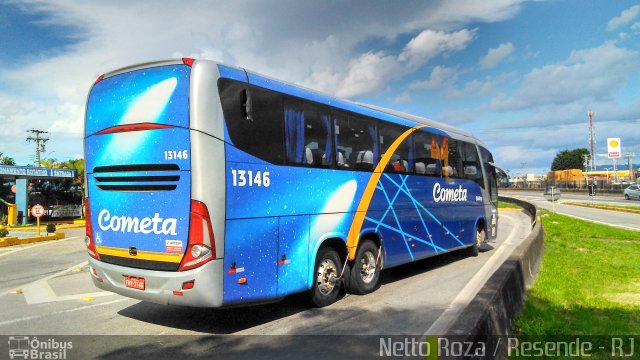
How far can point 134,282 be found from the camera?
20.2 ft

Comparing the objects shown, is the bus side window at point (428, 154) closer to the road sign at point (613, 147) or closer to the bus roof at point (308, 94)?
the bus roof at point (308, 94)

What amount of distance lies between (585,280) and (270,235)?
6.39m

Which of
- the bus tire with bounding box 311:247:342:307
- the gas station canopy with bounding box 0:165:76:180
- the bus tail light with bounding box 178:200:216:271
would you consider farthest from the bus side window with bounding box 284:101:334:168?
the gas station canopy with bounding box 0:165:76:180

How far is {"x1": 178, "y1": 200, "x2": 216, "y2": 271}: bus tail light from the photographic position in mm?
5711

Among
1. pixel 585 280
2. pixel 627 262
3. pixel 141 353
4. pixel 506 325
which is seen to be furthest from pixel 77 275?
pixel 627 262

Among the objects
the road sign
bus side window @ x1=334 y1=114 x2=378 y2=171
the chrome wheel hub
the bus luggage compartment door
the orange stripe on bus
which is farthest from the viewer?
the road sign

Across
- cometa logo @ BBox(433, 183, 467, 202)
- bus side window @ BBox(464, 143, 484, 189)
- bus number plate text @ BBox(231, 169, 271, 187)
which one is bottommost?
cometa logo @ BBox(433, 183, 467, 202)

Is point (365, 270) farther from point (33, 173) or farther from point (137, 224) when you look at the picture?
point (33, 173)

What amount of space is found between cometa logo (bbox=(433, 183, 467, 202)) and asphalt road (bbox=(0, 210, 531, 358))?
6.25 feet

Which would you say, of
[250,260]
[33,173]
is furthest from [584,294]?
[33,173]

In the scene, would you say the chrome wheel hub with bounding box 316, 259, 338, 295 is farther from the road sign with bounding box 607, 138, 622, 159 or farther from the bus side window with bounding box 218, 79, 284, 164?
the road sign with bounding box 607, 138, 622, 159

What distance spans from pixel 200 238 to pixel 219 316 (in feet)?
6.50

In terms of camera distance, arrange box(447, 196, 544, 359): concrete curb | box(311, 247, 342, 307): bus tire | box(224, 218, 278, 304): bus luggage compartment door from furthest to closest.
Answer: box(311, 247, 342, 307): bus tire, box(224, 218, 278, 304): bus luggage compartment door, box(447, 196, 544, 359): concrete curb

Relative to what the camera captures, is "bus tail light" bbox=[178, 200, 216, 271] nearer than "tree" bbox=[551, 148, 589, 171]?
Yes
